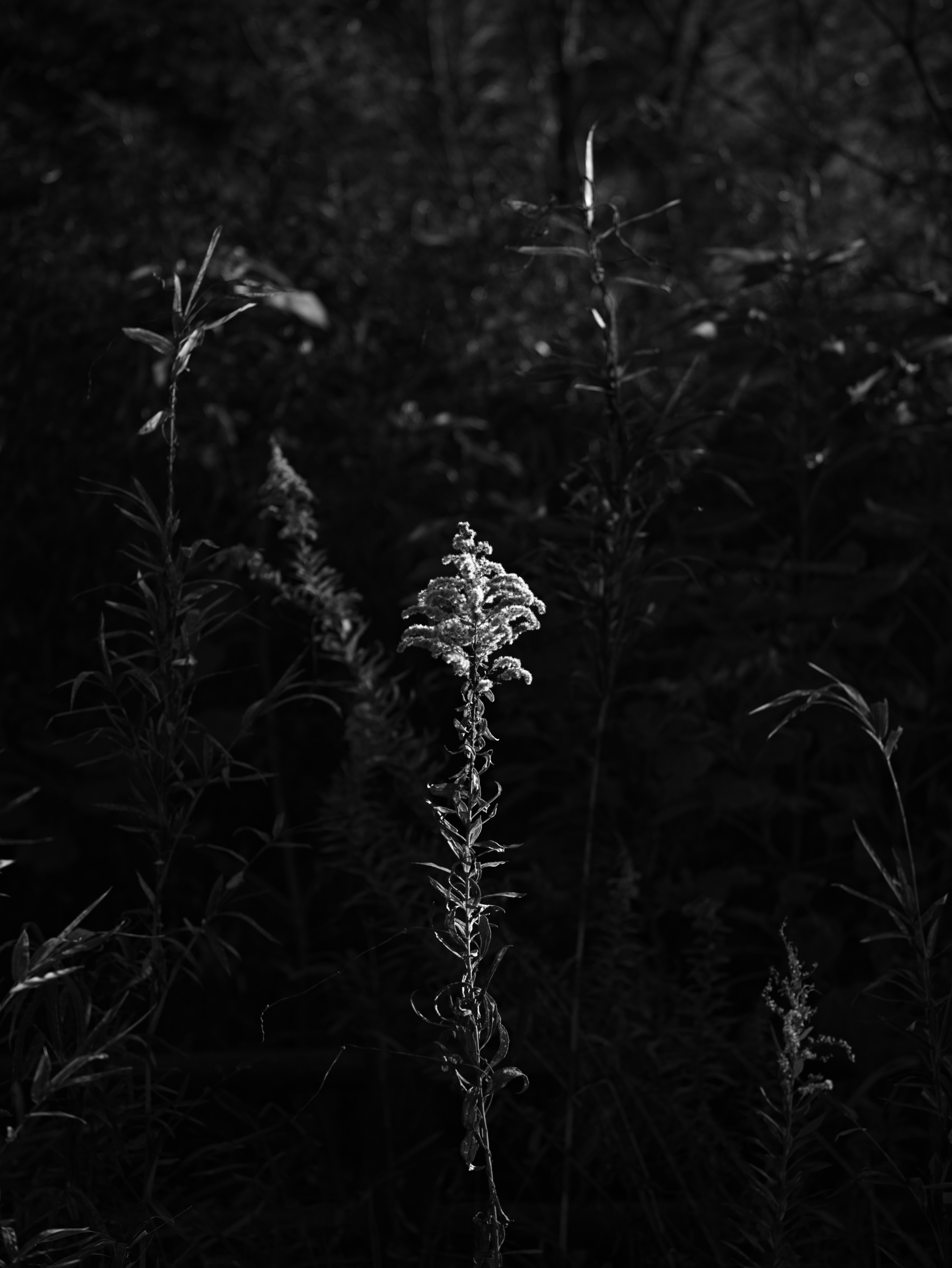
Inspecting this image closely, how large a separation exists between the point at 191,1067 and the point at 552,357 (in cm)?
105

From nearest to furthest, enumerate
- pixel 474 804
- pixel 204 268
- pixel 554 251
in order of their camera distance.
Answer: pixel 474 804, pixel 204 268, pixel 554 251

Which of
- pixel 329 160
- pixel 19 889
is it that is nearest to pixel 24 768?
pixel 19 889

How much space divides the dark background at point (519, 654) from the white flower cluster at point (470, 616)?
0.36 m

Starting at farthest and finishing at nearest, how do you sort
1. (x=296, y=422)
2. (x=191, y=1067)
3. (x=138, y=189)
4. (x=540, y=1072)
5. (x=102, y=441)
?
(x=138, y=189) → (x=296, y=422) → (x=102, y=441) → (x=540, y=1072) → (x=191, y=1067)

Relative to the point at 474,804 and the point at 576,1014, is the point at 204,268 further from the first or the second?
the point at 576,1014

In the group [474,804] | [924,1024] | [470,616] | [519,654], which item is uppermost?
[470,616]

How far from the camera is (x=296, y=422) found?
9.03 feet

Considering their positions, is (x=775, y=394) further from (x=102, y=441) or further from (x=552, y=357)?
(x=102, y=441)

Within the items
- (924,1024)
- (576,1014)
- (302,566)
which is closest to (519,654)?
(302,566)

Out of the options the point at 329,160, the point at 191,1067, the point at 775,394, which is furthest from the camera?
the point at 329,160

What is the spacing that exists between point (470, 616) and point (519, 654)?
960mm

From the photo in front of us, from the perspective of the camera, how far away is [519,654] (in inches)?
82.0

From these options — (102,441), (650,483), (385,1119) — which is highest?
(650,483)

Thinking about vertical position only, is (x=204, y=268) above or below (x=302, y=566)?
above
